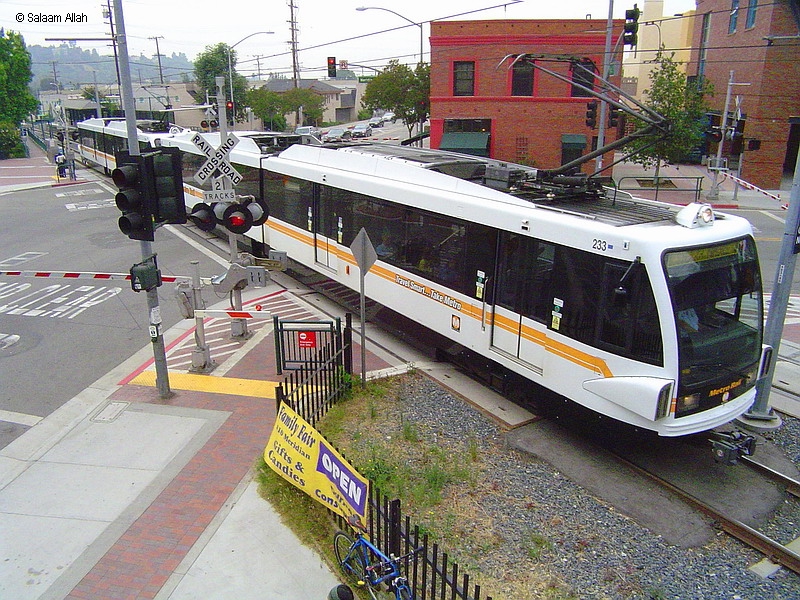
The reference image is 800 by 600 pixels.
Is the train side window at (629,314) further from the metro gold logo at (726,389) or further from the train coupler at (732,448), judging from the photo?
the train coupler at (732,448)

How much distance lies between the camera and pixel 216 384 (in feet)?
33.1

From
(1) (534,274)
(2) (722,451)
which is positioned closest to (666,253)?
(1) (534,274)

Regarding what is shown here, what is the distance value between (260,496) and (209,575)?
126 cm

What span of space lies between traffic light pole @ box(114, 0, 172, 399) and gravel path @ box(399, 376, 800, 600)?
4.88 m

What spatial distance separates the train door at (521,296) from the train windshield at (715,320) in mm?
1581

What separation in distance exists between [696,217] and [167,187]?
21.4 feet

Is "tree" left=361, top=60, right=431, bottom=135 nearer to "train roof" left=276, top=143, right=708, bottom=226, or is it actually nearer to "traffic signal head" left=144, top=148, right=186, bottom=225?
"train roof" left=276, top=143, right=708, bottom=226

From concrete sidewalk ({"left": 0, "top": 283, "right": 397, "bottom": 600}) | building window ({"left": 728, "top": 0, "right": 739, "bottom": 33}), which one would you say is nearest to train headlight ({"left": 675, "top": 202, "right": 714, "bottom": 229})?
concrete sidewalk ({"left": 0, "top": 283, "right": 397, "bottom": 600})

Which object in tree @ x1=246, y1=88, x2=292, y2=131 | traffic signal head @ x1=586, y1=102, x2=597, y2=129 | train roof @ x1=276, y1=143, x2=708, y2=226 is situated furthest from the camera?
tree @ x1=246, y1=88, x2=292, y2=131

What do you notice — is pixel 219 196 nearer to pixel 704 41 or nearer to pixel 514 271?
pixel 514 271

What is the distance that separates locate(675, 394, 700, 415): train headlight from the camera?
6832 mm

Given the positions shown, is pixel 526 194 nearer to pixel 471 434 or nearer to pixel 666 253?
pixel 666 253

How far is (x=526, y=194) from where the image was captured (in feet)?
28.7

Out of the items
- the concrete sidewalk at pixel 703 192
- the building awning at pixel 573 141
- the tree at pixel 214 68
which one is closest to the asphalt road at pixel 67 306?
the concrete sidewalk at pixel 703 192
